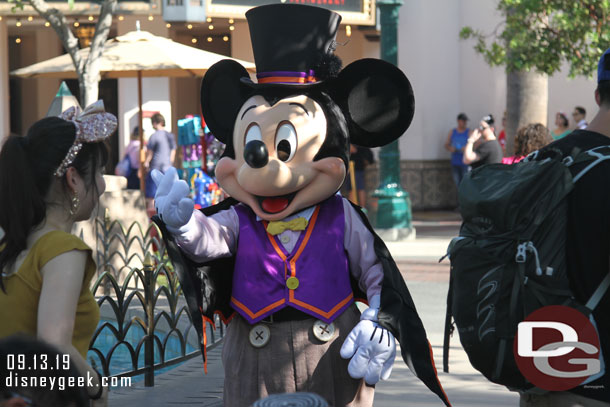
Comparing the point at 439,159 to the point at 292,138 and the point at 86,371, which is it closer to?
the point at 292,138

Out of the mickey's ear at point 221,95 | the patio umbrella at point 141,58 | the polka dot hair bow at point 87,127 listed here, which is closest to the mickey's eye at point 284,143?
the mickey's ear at point 221,95

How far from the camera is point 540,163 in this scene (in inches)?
121

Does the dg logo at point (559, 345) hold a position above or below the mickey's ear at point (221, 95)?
below

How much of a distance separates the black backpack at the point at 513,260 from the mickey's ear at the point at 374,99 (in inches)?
51.9

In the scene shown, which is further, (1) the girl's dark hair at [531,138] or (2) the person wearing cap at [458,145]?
(2) the person wearing cap at [458,145]

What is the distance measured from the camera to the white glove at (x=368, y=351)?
3820 mm

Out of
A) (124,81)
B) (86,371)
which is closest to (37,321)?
(86,371)

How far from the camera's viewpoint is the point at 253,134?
415 cm

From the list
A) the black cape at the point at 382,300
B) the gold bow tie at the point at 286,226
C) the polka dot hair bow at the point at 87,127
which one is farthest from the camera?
the gold bow tie at the point at 286,226

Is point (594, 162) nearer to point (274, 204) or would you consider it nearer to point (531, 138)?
point (274, 204)

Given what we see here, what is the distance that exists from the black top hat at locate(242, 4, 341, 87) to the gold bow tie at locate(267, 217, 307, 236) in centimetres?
62

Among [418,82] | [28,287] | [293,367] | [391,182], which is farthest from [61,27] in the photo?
[418,82]

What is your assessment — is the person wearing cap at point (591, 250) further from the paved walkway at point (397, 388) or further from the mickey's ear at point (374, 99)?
the paved walkway at point (397, 388)

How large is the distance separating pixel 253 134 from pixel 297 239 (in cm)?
51
